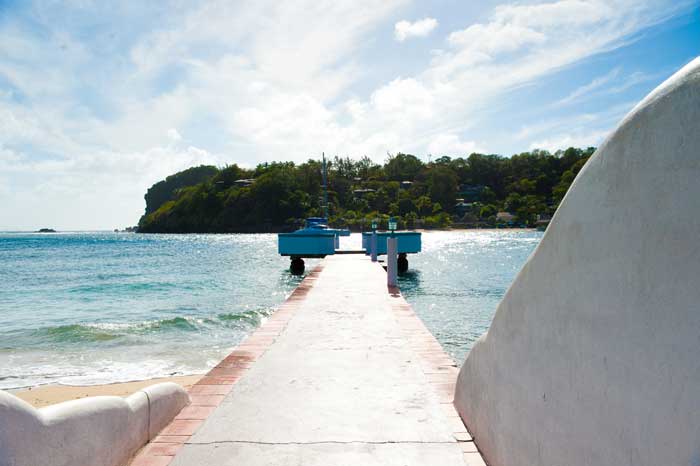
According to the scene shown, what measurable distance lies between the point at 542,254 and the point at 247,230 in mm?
118527

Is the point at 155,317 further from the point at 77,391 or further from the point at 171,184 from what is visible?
the point at 171,184

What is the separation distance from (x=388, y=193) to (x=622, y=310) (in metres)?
118

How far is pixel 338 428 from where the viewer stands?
2980mm

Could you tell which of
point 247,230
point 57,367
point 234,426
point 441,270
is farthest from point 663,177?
point 247,230

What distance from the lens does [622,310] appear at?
1426mm

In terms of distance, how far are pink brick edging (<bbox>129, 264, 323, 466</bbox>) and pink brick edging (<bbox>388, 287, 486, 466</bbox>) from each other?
5.69 feet

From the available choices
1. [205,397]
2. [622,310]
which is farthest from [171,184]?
[622,310]

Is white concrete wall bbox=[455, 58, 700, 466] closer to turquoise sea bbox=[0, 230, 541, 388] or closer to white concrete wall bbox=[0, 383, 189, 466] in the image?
white concrete wall bbox=[0, 383, 189, 466]

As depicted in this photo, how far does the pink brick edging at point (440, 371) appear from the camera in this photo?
2750 millimetres

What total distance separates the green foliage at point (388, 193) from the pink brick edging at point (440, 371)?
3569 inches

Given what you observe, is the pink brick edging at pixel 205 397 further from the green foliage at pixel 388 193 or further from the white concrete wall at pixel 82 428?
the green foliage at pixel 388 193

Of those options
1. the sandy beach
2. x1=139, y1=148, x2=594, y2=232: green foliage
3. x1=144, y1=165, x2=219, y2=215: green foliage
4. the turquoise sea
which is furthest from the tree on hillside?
the sandy beach

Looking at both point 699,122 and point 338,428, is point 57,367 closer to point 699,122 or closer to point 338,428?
point 338,428

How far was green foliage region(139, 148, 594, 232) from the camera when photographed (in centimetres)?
10994
